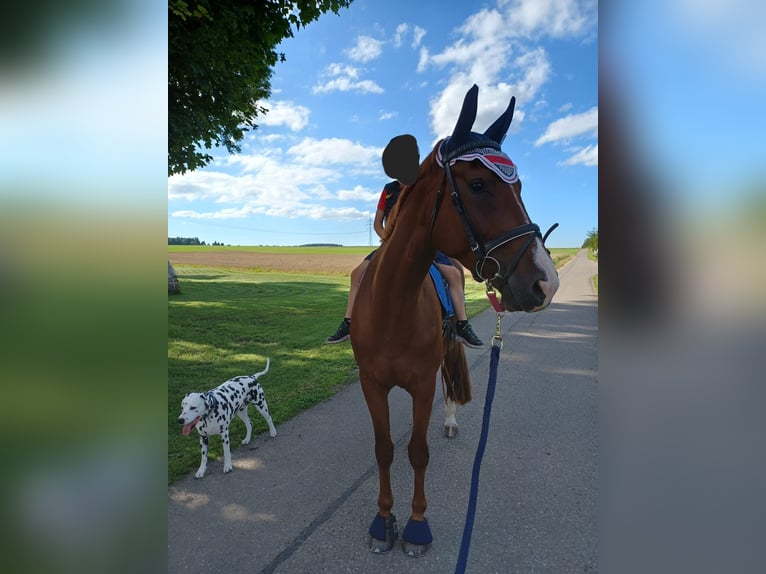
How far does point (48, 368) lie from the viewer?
2.54ft

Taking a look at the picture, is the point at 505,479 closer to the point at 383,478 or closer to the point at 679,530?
the point at 383,478

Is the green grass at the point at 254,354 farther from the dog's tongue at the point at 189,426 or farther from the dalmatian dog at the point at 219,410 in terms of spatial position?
the dog's tongue at the point at 189,426

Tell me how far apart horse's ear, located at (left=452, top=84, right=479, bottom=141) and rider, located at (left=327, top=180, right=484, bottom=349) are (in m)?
1.12

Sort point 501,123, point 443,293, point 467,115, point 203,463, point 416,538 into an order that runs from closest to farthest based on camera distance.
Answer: point 467,115, point 501,123, point 416,538, point 443,293, point 203,463

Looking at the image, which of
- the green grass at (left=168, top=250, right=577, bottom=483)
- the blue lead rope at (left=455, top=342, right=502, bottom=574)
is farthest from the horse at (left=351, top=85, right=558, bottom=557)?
the green grass at (left=168, top=250, right=577, bottom=483)

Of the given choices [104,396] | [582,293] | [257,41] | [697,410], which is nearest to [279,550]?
[104,396]

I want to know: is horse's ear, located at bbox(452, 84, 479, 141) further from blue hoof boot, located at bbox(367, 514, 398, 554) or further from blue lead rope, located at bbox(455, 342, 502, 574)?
blue hoof boot, located at bbox(367, 514, 398, 554)

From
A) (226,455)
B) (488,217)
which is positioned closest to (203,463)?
(226,455)

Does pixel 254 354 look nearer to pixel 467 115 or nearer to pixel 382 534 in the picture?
pixel 382 534

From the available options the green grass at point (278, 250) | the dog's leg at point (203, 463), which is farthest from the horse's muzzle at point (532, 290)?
the green grass at point (278, 250)

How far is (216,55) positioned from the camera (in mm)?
5191

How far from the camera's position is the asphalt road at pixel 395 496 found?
252cm

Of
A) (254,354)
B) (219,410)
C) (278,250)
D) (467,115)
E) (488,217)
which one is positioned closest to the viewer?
(488,217)

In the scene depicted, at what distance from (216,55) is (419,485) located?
5794 mm
